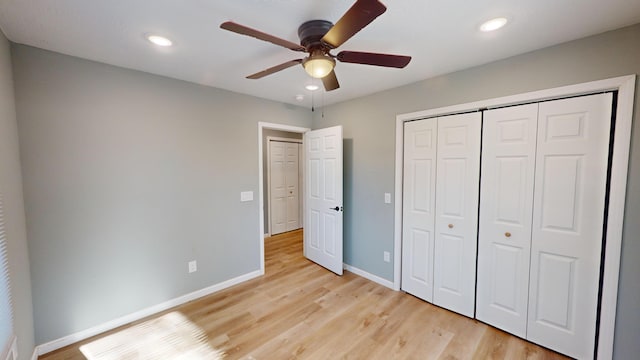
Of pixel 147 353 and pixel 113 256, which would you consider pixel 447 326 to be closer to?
pixel 147 353

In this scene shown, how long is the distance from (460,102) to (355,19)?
1680 millimetres

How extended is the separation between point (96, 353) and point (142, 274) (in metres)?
0.63

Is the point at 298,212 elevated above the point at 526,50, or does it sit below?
below

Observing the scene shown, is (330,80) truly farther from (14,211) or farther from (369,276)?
(369,276)

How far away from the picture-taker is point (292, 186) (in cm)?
550

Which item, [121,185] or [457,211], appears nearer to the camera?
[121,185]

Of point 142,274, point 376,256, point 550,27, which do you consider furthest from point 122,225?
point 550,27

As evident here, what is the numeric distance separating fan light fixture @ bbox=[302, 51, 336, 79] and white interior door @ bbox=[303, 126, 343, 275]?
1.62 metres

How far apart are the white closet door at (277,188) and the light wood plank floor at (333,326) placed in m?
2.15

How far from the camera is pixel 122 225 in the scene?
2.23 m

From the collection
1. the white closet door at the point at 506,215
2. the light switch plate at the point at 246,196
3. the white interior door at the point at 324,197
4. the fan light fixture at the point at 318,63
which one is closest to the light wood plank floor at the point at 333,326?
the white closet door at the point at 506,215

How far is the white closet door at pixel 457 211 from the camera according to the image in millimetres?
2277

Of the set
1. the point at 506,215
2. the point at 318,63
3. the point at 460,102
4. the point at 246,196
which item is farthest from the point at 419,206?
the point at 246,196

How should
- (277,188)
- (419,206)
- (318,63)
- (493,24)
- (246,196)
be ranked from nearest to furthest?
(318,63), (493,24), (419,206), (246,196), (277,188)
